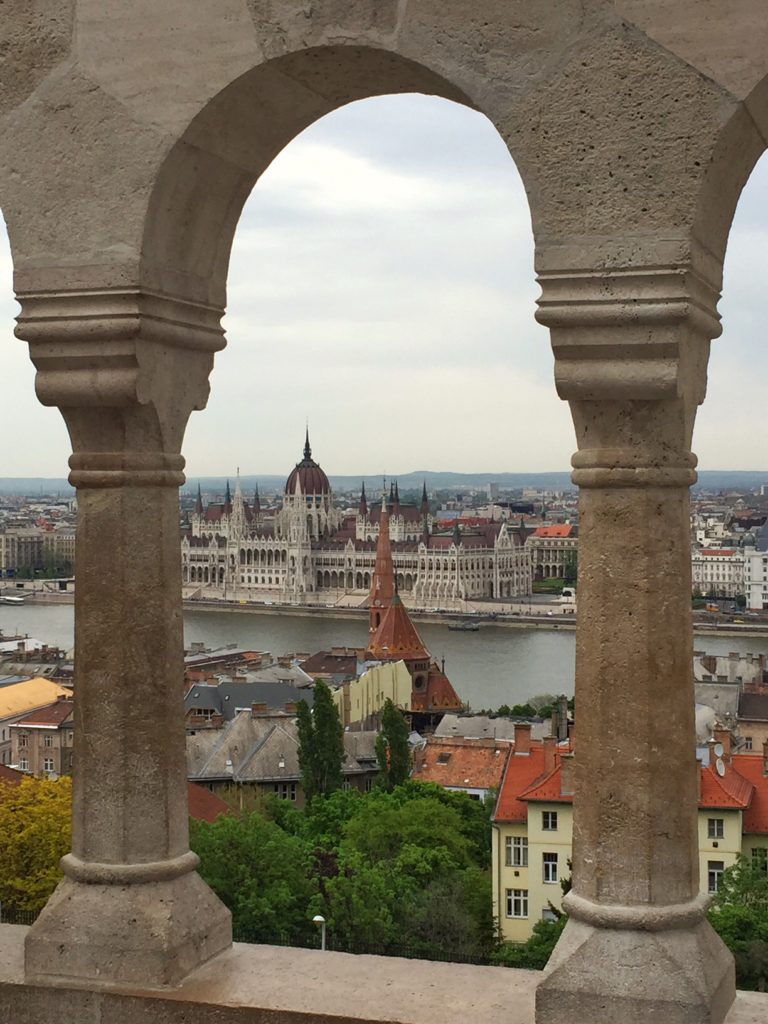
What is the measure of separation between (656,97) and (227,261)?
1109 millimetres

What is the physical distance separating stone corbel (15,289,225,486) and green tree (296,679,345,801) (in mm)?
24453

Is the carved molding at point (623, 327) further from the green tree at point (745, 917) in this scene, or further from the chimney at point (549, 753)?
the chimney at point (549, 753)

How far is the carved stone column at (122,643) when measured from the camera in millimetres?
3084

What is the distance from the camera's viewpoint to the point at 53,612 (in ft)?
282

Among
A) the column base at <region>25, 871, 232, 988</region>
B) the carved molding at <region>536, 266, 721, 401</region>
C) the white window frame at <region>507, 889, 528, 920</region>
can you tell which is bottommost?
the white window frame at <region>507, 889, 528, 920</region>

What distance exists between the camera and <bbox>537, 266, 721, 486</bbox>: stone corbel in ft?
8.84

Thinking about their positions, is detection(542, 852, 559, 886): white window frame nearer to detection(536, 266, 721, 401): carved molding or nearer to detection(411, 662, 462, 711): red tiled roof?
detection(536, 266, 721, 401): carved molding

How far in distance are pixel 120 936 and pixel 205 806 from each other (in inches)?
840

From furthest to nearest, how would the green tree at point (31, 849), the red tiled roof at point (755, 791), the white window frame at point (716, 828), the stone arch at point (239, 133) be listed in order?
the red tiled roof at point (755, 791), the white window frame at point (716, 828), the green tree at point (31, 849), the stone arch at point (239, 133)

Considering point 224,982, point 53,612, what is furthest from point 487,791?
point 53,612

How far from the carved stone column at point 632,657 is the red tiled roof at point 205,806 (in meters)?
20.3

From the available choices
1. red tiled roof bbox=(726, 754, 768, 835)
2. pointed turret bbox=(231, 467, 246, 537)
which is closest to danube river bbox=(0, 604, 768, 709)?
pointed turret bbox=(231, 467, 246, 537)

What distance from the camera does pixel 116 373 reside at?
3.10 m

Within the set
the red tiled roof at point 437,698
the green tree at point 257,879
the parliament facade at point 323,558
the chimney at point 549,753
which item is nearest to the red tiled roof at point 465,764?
the chimney at point 549,753
